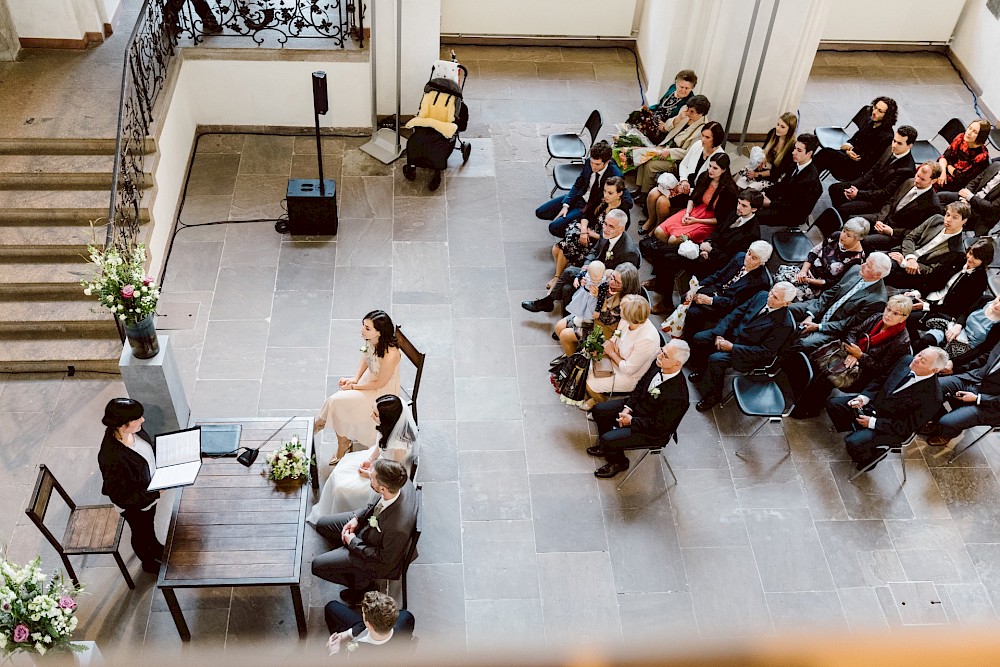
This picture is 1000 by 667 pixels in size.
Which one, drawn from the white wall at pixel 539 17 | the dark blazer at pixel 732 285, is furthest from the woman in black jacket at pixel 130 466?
the white wall at pixel 539 17

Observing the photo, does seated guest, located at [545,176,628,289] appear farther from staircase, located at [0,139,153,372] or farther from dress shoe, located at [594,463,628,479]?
staircase, located at [0,139,153,372]

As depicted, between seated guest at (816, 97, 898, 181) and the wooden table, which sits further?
seated guest at (816, 97, 898, 181)

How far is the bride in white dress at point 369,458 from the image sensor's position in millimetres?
5355

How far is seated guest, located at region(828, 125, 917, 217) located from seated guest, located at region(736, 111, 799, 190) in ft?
2.05

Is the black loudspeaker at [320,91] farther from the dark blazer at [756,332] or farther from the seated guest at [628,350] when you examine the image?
the dark blazer at [756,332]

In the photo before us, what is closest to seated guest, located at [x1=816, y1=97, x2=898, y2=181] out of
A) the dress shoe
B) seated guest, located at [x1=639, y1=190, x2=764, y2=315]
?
seated guest, located at [x1=639, y1=190, x2=764, y2=315]

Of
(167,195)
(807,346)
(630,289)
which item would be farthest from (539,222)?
(167,195)

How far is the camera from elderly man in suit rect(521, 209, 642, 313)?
6.93m

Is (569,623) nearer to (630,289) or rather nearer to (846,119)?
(630,289)

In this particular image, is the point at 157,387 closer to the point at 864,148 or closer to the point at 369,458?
the point at 369,458

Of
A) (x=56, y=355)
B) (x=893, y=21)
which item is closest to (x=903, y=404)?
(x=56, y=355)

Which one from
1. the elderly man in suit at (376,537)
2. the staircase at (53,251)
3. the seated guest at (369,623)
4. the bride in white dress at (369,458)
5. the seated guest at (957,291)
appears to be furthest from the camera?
the staircase at (53,251)

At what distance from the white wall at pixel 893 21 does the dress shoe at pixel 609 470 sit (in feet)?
24.7

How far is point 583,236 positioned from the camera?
299 inches
